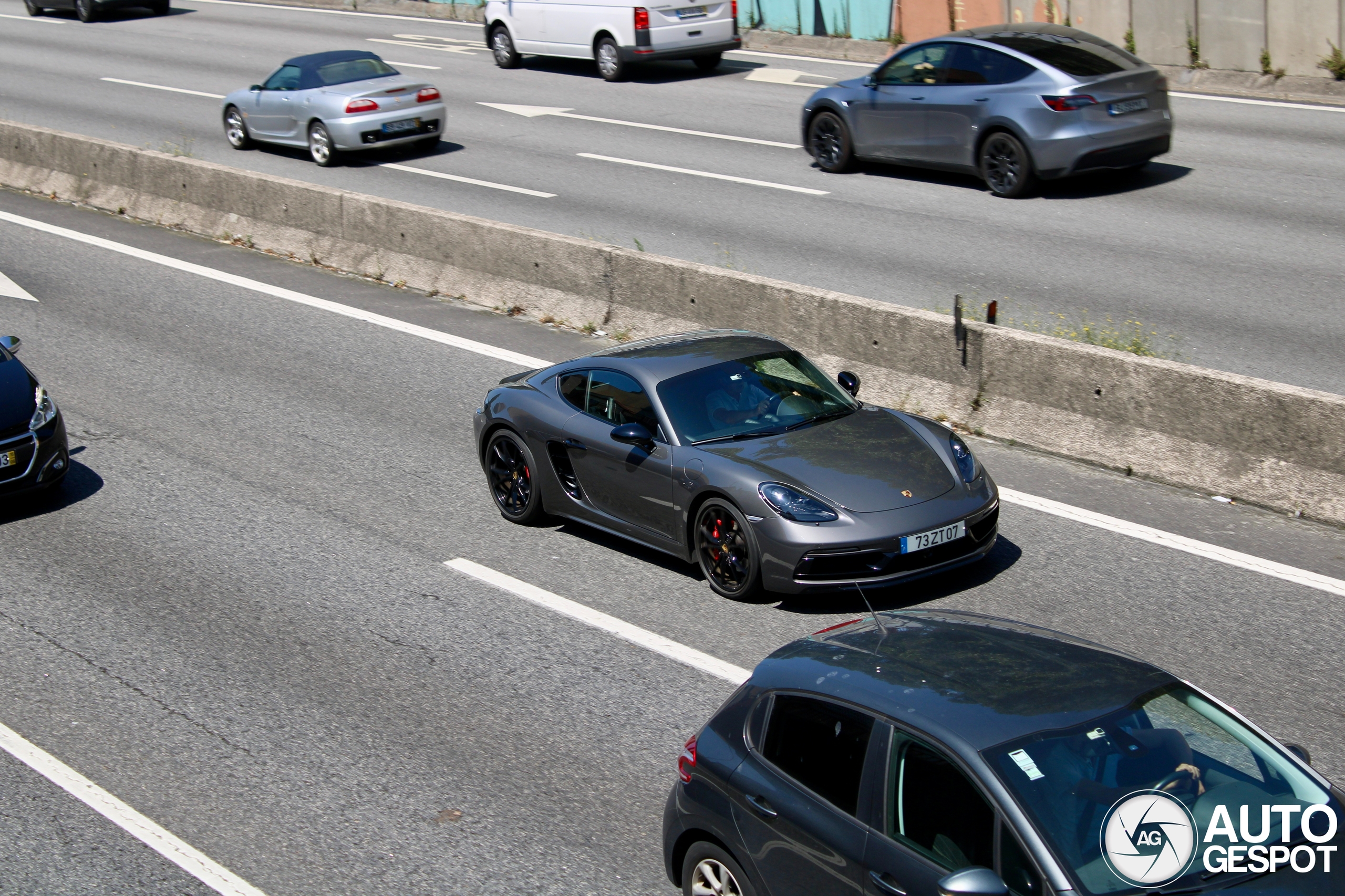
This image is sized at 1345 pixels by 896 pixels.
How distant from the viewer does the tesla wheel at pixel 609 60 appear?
25281 millimetres

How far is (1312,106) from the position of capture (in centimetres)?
1911

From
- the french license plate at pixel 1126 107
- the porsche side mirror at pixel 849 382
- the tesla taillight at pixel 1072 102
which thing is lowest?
the porsche side mirror at pixel 849 382

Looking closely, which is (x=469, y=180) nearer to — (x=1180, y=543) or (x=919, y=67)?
(x=919, y=67)

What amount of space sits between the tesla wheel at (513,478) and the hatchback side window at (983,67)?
9366 mm

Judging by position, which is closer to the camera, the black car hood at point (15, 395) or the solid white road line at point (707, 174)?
the black car hood at point (15, 395)

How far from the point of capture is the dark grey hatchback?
377 centimetres

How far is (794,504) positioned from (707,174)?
455 inches

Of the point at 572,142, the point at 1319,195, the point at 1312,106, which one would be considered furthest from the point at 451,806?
the point at 1312,106

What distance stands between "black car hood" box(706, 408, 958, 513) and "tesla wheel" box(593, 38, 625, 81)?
18.5 m

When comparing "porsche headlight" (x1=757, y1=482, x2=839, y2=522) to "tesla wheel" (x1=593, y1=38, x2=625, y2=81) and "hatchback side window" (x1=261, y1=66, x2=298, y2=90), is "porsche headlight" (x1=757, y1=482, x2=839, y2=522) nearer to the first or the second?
"hatchback side window" (x1=261, y1=66, x2=298, y2=90)

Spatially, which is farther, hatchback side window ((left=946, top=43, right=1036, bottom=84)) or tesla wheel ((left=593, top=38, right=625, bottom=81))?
tesla wheel ((left=593, top=38, right=625, bottom=81))

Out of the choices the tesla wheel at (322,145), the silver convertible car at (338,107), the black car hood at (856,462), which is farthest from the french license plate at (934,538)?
the tesla wheel at (322,145)

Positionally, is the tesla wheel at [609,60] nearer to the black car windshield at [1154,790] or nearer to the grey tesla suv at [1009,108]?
the grey tesla suv at [1009,108]

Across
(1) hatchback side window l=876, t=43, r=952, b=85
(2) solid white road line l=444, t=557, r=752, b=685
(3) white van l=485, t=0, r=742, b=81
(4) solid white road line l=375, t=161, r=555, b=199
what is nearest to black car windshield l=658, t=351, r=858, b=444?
(2) solid white road line l=444, t=557, r=752, b=685
